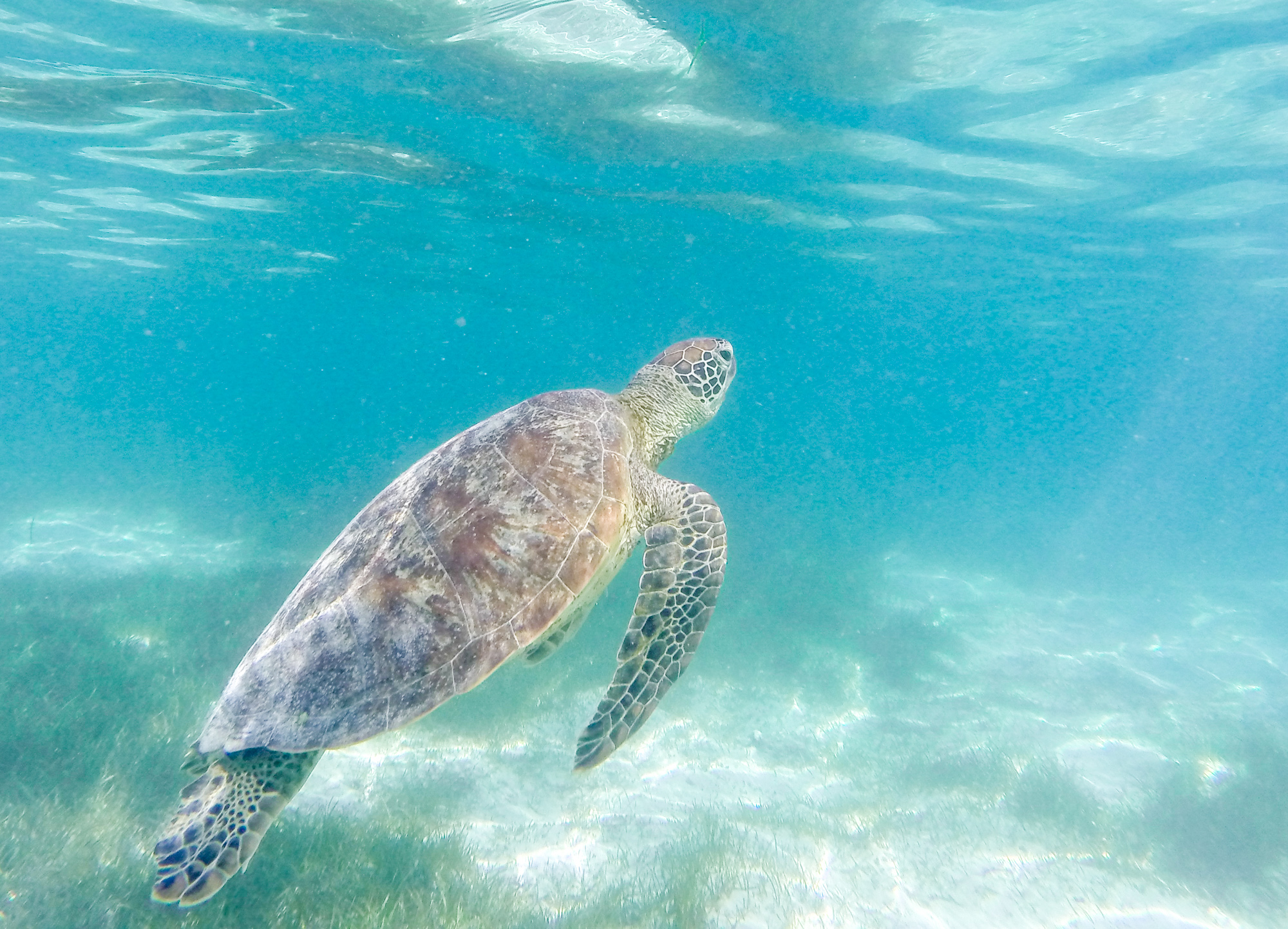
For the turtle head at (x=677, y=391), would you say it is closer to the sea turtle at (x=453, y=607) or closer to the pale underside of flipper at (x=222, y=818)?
the sea turtle at (x=453, y=607)

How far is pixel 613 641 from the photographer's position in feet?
40.4

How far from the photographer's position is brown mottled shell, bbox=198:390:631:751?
3.35 metres

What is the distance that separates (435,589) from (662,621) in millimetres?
1637

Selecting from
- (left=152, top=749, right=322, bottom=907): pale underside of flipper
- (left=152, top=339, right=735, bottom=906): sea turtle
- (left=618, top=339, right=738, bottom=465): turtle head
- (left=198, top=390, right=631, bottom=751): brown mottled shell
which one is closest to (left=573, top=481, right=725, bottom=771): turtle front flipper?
(left=152, top=339, right=735, bottom=906): sea turtle

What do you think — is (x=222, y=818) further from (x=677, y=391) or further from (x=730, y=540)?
(x=730, y=540)

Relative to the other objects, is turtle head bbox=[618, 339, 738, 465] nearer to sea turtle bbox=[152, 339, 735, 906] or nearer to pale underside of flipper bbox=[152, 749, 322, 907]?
sea turtle bbox=[152, 339, 735, 906]

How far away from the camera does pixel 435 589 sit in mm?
3596

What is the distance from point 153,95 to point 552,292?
21.6m

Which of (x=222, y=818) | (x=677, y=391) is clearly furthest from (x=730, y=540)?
(x=222, y=818)

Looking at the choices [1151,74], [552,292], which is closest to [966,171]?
[1151,74]

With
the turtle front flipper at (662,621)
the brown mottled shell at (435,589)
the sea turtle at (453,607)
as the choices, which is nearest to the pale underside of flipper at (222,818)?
the sea turtle at (453,607)

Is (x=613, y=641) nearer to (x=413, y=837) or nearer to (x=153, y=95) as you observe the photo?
(x=413, y=837)

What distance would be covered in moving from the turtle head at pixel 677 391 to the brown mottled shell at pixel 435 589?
59.1 inches

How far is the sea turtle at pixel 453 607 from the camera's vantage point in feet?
11.0
